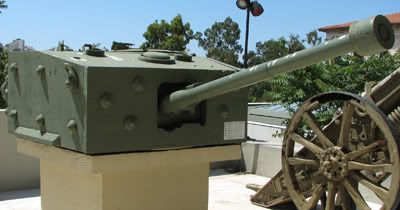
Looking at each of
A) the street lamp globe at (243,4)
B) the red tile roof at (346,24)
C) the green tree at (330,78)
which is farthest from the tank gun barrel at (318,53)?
the red tile roof at (346,24)

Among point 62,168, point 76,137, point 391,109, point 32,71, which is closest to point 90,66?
point 76,137

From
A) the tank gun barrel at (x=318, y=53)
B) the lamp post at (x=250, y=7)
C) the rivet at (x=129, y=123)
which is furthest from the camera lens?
the lamp post at (x=250, y=7)

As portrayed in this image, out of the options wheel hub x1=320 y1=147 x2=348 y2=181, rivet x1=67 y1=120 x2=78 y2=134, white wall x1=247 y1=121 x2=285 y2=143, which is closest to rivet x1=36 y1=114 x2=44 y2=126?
rivet x1=67 y1=120 x2=78 y2=134

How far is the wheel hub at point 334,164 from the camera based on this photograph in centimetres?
480

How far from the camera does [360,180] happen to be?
15.5 feet

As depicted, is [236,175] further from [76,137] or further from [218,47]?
[218,47]

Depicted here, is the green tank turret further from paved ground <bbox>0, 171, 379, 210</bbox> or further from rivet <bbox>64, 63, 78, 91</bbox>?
paved ground <bbox>0, 171, 379, 210</bbox>

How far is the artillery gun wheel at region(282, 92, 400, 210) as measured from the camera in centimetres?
447

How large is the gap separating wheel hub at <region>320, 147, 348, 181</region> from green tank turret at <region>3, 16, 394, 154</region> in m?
0.76

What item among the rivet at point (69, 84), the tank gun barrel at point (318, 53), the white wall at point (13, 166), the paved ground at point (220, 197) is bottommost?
the paved ground at point (220, 197)

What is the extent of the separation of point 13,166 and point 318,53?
5757 millimetres

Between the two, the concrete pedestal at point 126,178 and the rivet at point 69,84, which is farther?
the concrete pedestal at point 126,178

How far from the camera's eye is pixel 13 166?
7809 mm

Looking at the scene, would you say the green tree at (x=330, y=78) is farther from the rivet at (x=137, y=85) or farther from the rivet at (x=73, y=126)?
the rivet at (x=73, y=126)
